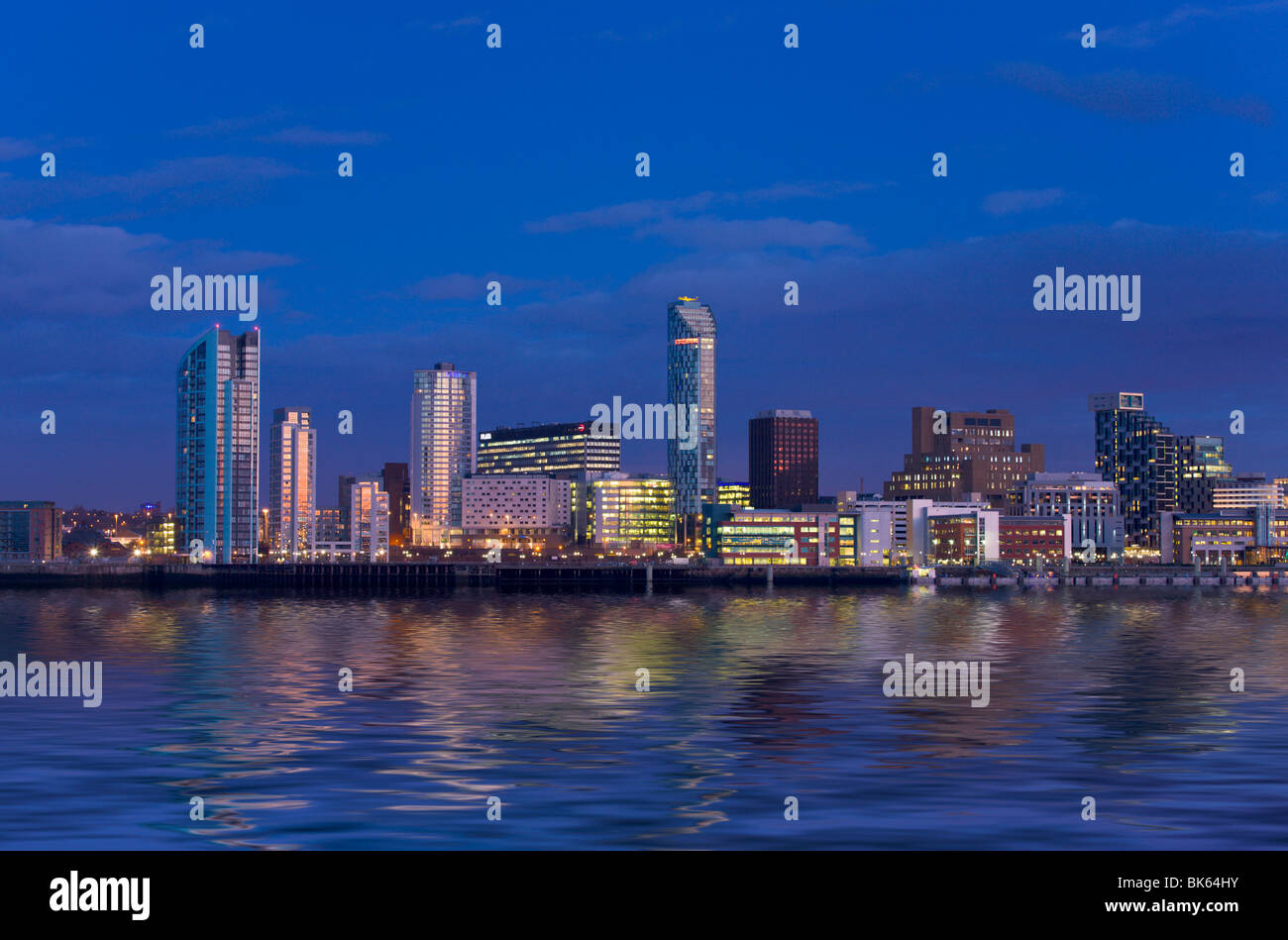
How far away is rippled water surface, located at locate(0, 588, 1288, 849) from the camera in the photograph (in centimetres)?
2712

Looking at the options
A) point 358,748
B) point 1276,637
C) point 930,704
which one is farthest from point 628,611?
point 358,748

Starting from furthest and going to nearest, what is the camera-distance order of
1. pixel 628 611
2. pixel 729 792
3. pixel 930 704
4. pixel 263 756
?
pixel 628 611 < pixel 930 704 < pixel 263 756 < pixel 729 792

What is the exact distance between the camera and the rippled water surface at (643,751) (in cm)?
2712

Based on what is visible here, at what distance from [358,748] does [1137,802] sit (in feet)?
67.6

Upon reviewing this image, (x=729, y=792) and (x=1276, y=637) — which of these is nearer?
(x=729, y=792)

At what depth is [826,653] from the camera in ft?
271

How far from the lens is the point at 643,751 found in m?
39.0

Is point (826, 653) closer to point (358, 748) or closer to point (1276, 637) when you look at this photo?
point (1276, 637)
